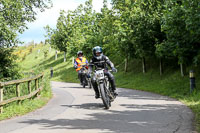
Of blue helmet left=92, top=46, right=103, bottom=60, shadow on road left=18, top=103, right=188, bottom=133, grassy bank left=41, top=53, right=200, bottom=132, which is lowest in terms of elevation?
shadow on road left=18, top=103, right=188, bottom=133

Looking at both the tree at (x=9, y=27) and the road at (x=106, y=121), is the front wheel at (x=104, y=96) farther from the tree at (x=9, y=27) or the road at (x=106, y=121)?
the tree at (x=9, y=27)

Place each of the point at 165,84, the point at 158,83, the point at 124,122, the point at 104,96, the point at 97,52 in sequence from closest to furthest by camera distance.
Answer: the point at 124,122 < the point at 104,96 < the point at 97,52 < the point at 165,84 < the point at 158,83

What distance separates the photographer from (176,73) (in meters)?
20.5

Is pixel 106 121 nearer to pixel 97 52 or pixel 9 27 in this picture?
pixel 97 52

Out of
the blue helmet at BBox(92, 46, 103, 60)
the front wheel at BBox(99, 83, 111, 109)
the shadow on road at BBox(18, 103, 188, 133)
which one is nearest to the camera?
the shadow on road at BBox(18, 103, 188, 133)

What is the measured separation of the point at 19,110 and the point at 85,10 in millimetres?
34781

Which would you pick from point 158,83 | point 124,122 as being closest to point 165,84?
point 158,83

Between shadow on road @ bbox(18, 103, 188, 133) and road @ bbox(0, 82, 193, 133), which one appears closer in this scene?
road @ bbox(0, 82, 193, 133)

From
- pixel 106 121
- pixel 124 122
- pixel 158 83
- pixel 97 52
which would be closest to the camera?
pixel 124 122

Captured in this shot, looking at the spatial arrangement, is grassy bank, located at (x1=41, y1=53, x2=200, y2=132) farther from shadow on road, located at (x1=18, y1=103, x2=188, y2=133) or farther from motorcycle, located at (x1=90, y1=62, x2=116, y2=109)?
motorcycle, located at (x1=90, y1=62, x2=116, y2=109)

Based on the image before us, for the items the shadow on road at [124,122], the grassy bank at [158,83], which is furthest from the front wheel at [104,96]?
the grassy bank at [158,83]

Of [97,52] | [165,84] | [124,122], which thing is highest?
[97,52]

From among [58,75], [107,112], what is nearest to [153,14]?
[107,112]

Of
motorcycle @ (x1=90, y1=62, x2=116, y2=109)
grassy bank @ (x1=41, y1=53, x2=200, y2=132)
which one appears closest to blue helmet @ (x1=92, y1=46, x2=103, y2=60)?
motorcycle @ (x1=90, y1=62, x2=116, y2=109)
